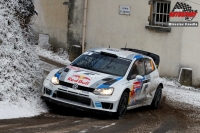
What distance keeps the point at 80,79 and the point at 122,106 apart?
118cm

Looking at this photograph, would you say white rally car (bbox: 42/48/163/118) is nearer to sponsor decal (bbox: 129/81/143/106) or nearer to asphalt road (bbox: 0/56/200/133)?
sponsor decal (bbox: 129/81/143/106)

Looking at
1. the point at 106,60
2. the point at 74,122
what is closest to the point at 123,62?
the point at 106,60

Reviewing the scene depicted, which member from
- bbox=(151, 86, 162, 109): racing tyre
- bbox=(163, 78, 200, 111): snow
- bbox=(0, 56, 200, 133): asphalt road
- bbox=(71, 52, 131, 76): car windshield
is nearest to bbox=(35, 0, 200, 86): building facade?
bbox=(163, 78, 200, 111): snow

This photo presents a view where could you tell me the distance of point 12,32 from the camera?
12516mm

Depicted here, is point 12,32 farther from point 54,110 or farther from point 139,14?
point 139,14

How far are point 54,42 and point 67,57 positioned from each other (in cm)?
134

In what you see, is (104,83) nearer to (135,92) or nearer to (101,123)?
(101,123)

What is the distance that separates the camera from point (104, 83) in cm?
1163

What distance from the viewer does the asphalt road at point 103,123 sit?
9.77m

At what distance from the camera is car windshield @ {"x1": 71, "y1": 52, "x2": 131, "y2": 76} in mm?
12641

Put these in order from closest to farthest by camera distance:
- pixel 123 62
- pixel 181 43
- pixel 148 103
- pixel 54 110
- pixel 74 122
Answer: pixel 74 122 → pixel 54 110 → pixel 123 62 → pixel 148 103 → pixel 181 43

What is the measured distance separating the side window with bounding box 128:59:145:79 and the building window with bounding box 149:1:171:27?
8306 mm

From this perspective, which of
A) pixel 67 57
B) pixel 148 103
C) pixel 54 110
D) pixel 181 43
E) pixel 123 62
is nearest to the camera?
pixel 54 110

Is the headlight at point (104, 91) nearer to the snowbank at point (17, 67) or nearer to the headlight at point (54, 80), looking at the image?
the headlight at point (54, 80)
